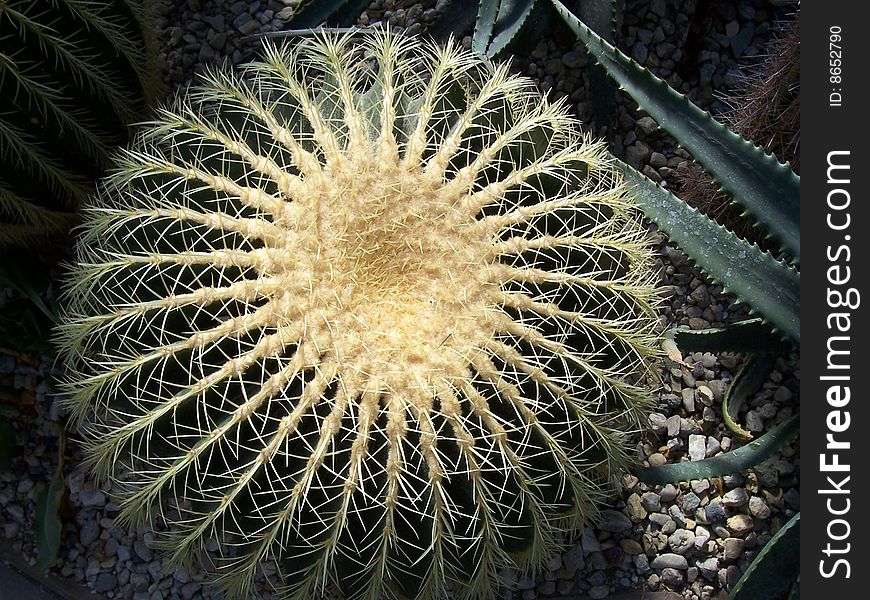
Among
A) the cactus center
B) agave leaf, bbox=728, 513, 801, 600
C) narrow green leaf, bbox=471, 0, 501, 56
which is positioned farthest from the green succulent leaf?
agave leaf, bbox=728, 513, 801, 600

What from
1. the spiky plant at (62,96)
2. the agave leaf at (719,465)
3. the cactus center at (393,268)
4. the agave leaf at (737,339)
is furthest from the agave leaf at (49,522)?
the agave leaf at (737,339)

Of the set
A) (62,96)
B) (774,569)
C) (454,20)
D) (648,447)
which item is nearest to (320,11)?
(454,20)

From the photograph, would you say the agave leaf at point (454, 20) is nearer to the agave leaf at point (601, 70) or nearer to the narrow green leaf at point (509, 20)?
the narrow green leaf at point (509, 20)

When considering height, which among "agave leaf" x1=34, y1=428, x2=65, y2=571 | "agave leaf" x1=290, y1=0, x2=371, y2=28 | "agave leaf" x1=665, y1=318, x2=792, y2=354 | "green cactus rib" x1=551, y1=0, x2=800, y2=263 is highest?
"agave leaf" x1=290, y1=0, x2=371, y2=28

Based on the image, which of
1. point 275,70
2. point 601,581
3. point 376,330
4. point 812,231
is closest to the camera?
point 376,330

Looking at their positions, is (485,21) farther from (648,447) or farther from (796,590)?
(796,590)

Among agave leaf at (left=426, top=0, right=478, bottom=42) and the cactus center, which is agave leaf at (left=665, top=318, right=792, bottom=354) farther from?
agave leaf at (left=426, top=0, right=478, bottom=42)

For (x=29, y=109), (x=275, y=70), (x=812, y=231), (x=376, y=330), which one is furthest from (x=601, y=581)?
(x=29, y=109)

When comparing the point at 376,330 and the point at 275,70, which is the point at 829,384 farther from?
the point at 275,70
